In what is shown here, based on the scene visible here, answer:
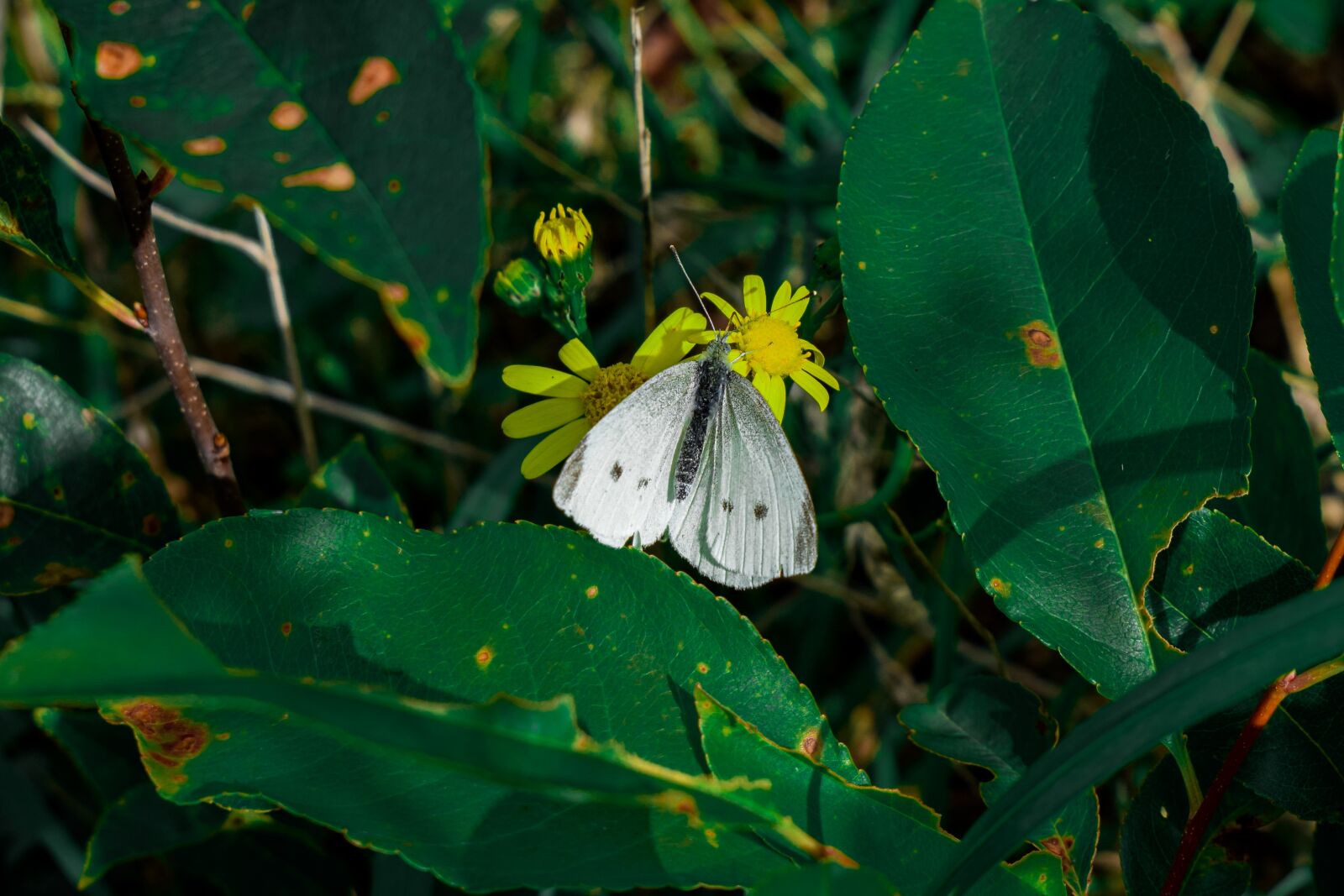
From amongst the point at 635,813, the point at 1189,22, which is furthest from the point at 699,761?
the point at 1189,22

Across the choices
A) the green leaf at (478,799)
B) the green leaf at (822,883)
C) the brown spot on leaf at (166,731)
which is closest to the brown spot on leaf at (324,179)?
the green leaf at (478,799)

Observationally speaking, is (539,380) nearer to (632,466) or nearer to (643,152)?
(632,466)

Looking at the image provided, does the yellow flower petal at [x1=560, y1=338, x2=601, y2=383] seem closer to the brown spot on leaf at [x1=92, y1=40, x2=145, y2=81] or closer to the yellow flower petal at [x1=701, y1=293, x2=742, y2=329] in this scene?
the yellow flower petal at [x1=701, y1=293, x2=742, y2=329]

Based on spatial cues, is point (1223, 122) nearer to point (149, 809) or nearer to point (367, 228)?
point (367, 228)

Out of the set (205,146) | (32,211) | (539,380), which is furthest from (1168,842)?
(32,211)

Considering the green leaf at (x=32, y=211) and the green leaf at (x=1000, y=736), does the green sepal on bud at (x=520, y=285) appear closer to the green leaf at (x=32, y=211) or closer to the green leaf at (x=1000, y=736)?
the green leaf at (x=32, y=211)
